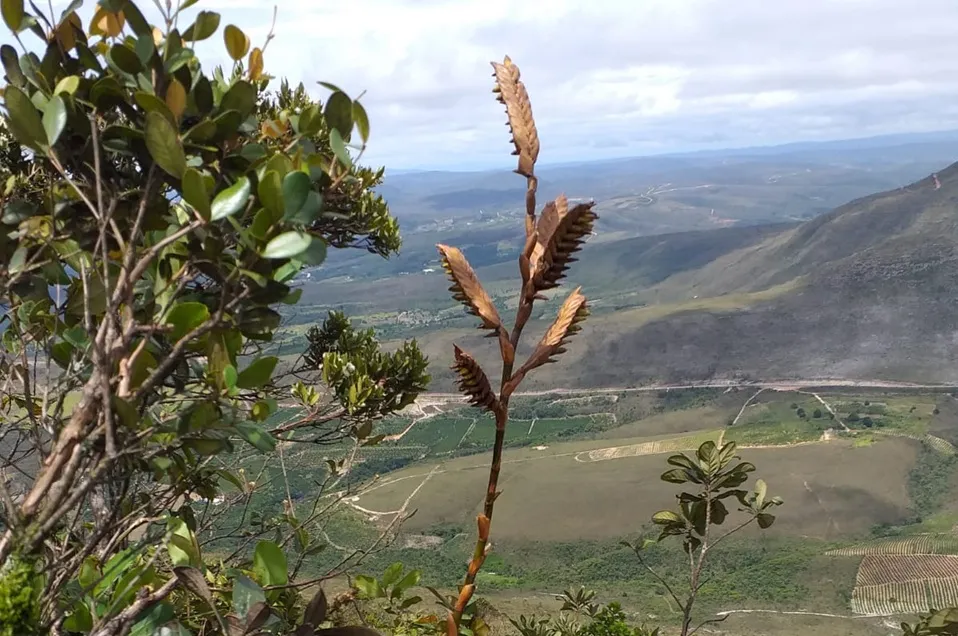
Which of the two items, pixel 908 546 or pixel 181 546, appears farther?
pixel 908 546

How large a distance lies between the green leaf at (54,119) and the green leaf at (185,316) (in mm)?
427

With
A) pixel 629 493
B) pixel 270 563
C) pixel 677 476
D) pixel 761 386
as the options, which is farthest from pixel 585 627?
pixel 761 386

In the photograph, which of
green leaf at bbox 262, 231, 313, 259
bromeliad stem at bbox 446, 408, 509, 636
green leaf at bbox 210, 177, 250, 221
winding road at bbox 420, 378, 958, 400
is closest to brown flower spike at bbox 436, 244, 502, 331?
bromeliad stem at bbox 446, 408, 509, 636

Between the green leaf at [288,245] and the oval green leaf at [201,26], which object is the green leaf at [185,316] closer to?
the green leaf at [288,245]

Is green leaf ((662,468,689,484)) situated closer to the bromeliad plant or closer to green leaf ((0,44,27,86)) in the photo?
the bromeliad plant

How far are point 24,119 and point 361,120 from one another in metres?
0.74

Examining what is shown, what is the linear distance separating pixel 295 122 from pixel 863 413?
79.6m

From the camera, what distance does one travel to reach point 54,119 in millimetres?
1411

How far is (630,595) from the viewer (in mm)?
41375

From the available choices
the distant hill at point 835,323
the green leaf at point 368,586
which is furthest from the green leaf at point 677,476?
the distant hill at point 835,323

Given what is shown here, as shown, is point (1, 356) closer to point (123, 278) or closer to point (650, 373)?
point (123, 278)

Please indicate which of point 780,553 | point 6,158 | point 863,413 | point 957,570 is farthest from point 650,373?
point 6,158

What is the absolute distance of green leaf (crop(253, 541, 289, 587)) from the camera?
1390mm

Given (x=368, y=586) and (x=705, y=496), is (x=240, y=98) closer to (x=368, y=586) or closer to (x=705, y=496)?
(x=368, y=586)
